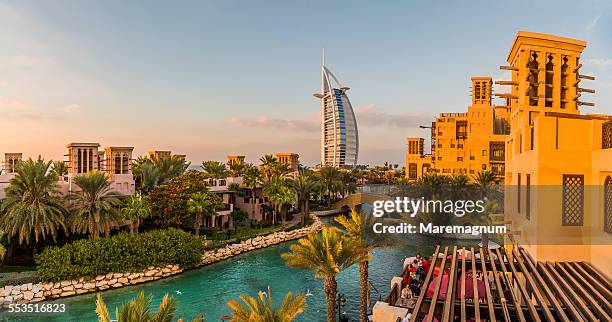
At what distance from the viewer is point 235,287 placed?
76.5 feet

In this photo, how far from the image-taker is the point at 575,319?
21.4ft

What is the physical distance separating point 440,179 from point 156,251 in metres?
33.6

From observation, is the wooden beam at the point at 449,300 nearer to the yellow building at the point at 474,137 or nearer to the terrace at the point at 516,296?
the terrace at the point at 516,296

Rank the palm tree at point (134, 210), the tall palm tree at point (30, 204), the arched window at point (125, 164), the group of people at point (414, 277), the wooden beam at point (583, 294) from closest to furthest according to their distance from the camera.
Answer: the wooden beam at point (583, 294), the group of people at point (414, 277), the tall palm tree at point (30, 204), the palm tree at point (134, 210), the arched window at point (125, 164)

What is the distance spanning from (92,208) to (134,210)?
2.90 meters

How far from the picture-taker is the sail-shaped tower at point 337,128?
145750mm

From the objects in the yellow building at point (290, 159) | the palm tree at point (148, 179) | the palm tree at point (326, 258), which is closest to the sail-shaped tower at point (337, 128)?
the yellow building at point (290, 159)

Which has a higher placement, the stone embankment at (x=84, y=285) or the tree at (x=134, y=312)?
the tree at (x=134, y=312)

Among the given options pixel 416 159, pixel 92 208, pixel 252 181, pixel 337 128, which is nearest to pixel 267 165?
pixel 252 181

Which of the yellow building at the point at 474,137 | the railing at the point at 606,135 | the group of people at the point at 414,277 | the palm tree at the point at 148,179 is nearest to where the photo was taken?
the railing at the point at 606,135

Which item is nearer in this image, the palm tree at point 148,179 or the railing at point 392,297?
the railing at point 392,297

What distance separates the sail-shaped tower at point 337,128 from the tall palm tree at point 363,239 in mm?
121592

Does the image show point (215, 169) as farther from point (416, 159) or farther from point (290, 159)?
point (416, 159)

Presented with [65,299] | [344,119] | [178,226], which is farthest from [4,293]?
[344,119]
